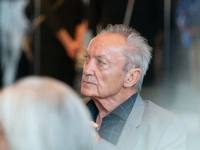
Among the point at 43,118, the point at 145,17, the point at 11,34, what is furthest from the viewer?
the point at 11,34

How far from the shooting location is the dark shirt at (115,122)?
147 cm

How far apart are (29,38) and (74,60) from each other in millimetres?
512

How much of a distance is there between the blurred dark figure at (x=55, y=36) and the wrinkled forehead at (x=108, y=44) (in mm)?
1253

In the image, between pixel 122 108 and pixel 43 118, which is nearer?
pixel 43 118

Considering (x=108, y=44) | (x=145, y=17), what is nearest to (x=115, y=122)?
(x=108, y=44)

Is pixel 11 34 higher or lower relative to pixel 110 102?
higher

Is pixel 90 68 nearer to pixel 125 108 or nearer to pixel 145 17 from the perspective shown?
pixel 125 108

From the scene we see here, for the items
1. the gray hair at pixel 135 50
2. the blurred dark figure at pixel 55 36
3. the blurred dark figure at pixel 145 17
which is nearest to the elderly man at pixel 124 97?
the gray hair at pixel 135 50

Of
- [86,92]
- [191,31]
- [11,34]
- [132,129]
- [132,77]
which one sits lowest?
[132,129]

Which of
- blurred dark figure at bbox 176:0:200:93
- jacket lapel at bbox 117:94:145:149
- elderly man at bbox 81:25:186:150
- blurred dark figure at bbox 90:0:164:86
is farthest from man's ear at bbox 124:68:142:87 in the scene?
blurred dark figure at bbox 176:0:200:93

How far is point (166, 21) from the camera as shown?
6.50 ft

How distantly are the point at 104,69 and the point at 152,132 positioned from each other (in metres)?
0.41

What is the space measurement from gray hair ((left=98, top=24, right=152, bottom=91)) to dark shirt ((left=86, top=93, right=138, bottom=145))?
0.45ft

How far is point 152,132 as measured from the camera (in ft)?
4.74
